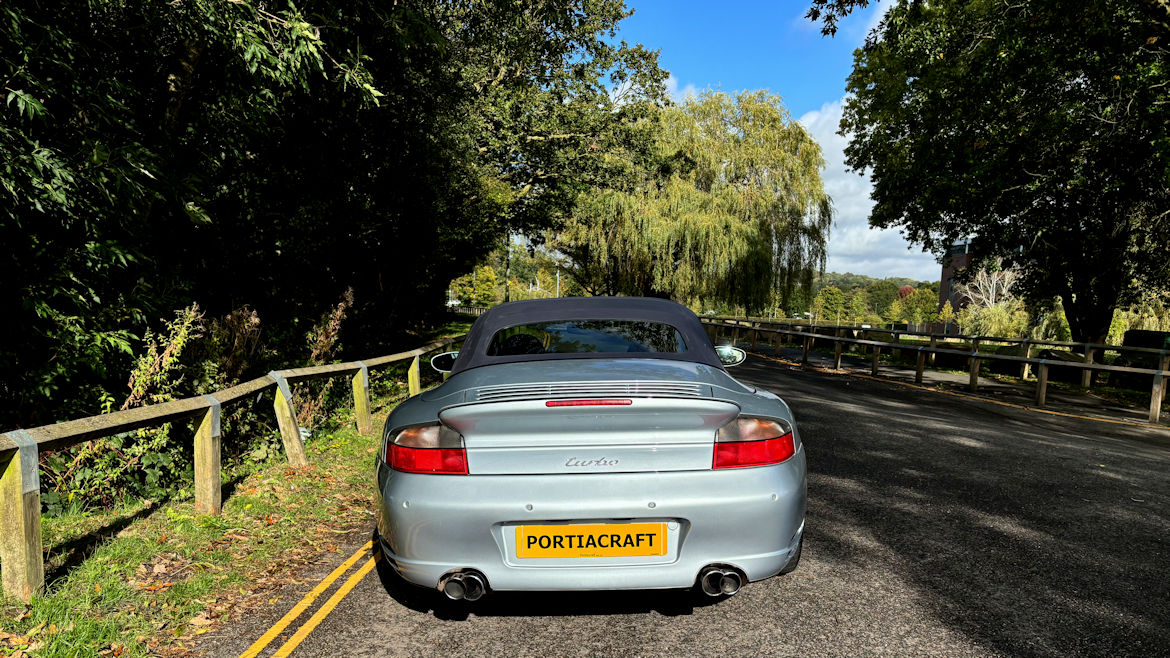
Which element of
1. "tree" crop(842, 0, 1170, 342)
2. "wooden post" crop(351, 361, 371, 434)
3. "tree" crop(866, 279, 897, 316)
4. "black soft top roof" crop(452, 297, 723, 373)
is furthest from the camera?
"tree" crop(866, 279, 897, 316)

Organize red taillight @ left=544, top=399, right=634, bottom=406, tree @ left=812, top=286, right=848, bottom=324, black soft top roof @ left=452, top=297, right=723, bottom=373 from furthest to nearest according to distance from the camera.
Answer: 1. tree @ left=812, top=286, right=848, bottom=324
2. black soft top roof @ left=452, top=297, right=723, bottom=373
3. red taillight @ left=544, top=399, right=634, bottom=406

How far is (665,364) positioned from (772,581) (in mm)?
1338

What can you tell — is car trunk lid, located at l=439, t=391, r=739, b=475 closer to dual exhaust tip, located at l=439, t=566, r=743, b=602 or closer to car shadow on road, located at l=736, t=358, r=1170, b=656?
dual exhaust tip, located at l=439, t=566, r=743, b=602

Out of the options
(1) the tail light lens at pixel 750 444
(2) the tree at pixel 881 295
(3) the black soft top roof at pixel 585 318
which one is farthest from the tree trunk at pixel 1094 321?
(2) the tree at pixel 881 295

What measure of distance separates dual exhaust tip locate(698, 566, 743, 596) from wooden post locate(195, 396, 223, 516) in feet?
11.8

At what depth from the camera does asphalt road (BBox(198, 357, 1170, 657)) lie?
2.82 m

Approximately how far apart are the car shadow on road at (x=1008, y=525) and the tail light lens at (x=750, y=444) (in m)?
1.22

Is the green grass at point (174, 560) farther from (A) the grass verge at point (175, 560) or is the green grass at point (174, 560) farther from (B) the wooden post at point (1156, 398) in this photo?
(B) the wooden post at point (1156, 398)

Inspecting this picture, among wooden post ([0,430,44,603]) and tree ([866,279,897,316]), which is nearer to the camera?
wooden post ([0,430,44,603])

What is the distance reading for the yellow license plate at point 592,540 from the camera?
2.61 meters

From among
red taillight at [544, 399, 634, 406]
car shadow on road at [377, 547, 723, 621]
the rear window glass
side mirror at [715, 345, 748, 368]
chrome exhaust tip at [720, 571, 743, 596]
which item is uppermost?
the rear window glass

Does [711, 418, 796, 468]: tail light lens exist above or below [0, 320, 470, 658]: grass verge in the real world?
above

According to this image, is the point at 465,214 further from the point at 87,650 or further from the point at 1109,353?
the point at 1109,353

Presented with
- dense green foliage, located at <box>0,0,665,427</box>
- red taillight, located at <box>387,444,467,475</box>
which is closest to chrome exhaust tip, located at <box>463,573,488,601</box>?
red taillight, located at <box>387,444,467,475</box>
